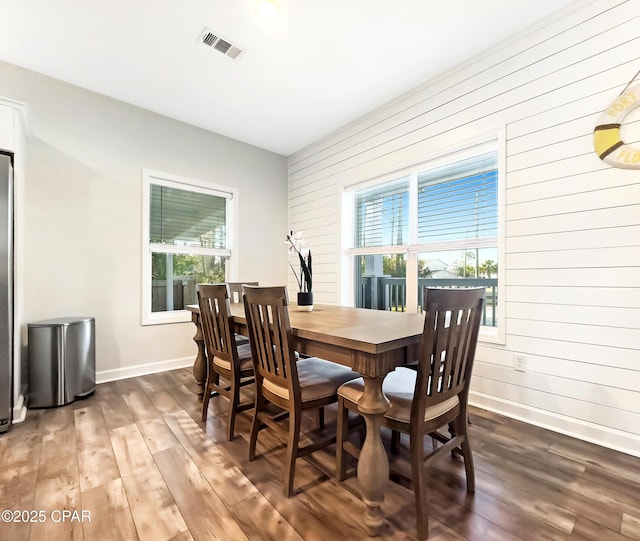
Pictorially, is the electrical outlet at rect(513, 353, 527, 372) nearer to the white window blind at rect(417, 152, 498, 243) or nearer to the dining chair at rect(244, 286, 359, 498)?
the white window blind at rect(417, 152, 498, 243)

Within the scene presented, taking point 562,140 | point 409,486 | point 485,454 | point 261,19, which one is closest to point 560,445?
point 485,454

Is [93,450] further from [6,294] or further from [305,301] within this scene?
[305,301]

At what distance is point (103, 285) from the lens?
321cm

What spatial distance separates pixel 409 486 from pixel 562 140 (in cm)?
245

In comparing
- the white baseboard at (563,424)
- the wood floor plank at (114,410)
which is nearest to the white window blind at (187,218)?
the wood floor plank at (114,410)

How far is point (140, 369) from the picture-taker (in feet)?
11.2

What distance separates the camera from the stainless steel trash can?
2.54 meters

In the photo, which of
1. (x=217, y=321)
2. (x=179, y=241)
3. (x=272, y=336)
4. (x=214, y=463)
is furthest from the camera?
(x=179, y=241)

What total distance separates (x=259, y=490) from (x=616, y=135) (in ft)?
9.67

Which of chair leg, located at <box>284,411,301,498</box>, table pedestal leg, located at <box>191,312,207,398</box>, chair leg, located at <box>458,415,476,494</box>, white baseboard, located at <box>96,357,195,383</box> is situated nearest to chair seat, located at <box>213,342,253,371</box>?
table pedestal leg, located at <box>191,312,207,398</box>

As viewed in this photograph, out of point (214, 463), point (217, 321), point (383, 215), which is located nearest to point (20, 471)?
point (214, 463)

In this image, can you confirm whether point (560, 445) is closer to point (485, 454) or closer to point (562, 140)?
point (485, 454)

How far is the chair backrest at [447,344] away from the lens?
1.27 m

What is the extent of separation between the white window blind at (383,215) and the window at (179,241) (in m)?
1.75
